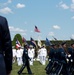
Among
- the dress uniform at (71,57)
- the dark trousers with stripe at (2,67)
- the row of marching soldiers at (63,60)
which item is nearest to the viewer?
the dark trousers with stripe at (2,67)

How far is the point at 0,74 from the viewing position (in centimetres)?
426

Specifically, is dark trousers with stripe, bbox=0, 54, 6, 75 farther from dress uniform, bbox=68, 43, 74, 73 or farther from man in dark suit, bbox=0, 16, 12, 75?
dress uniform, bbox=68, 43, 74, 73

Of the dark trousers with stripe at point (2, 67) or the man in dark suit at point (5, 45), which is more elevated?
the man in dark suit at point (5, 45)

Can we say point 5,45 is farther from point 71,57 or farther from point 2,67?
point 71,57

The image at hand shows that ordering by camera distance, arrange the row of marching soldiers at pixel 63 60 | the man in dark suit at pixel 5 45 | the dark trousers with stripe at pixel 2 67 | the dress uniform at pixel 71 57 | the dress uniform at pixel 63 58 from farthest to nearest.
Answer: the dress uniform at pixel 71 57 < the row of marching soldiers at pixel 63 60 < the dress uniform at pixel 63 58 < the man in dark suit at pixel 5 45 < the dark trousers with stripe at pixel 2 67

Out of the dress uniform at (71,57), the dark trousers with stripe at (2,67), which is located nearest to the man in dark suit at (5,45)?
the dark trousers with stripe at (2,67)

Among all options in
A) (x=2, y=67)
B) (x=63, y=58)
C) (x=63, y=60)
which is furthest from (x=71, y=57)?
(x=2, y=67)

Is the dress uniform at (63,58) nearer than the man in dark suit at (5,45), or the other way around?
the man in dark suit at (5,45)

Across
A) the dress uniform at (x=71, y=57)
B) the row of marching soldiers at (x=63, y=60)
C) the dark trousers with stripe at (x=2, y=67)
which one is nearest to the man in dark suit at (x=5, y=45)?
the dark trousers with stripe at (x=2, y=67)

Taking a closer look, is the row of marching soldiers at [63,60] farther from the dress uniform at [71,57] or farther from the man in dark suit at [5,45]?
the man in dark suit at [5,45]

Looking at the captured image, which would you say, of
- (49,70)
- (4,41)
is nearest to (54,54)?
(49,70)

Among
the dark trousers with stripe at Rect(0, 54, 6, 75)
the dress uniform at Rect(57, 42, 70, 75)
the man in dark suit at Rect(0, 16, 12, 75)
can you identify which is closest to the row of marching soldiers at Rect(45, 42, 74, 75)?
the dress uniform at Rect(57, 42, 70, 75)

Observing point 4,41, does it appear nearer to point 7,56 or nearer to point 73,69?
point 7,56

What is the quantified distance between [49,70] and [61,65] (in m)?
2.66
